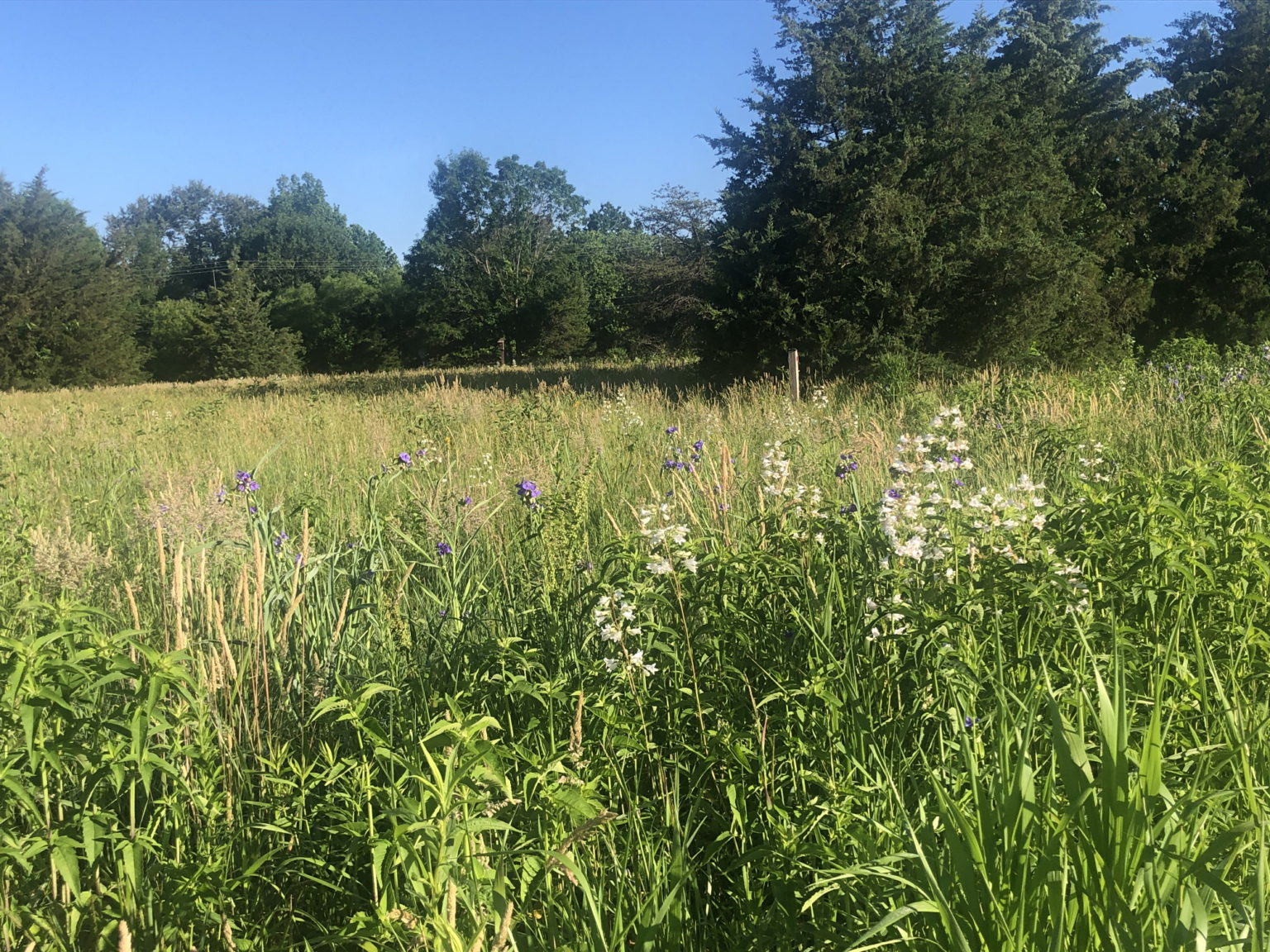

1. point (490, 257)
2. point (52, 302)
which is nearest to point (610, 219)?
point (490, 257)

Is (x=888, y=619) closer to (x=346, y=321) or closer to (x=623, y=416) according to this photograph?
(x=623, y=416)

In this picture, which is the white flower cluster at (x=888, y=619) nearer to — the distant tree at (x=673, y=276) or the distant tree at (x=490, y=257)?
the distant tree at (x=673, y=276)

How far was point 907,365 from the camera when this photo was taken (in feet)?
38.8

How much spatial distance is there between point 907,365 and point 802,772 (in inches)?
437

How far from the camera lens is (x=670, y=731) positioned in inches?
72.8

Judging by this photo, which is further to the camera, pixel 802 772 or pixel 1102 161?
pixel 1102 161

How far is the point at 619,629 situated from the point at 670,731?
26 centimetres

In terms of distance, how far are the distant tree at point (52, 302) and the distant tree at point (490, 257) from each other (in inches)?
488

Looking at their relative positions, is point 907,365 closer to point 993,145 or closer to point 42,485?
point 993,145

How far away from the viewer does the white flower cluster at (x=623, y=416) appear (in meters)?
6.81

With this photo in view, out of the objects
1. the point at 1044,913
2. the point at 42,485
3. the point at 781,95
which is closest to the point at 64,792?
the point at 1044,913

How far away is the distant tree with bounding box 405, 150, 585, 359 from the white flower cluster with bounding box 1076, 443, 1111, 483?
101 feet

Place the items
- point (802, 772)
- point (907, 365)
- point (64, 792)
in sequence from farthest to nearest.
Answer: point (907, 365) → point (64, 792) → point (802, 772)

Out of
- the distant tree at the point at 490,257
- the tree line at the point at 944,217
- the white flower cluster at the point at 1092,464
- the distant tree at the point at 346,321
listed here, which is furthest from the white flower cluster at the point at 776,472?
the distant tree at the point at 346,321
